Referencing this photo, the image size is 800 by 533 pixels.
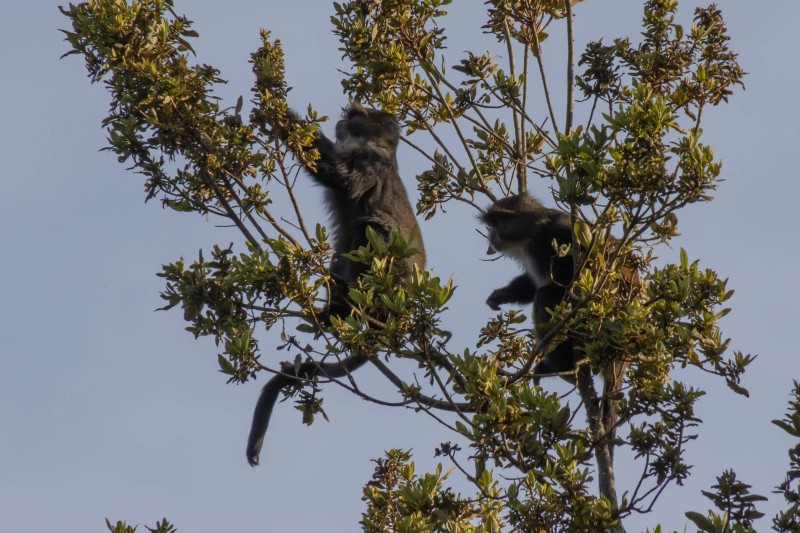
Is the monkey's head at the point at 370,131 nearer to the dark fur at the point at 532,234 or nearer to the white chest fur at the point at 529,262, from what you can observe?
the dark fur at the point at 532,234

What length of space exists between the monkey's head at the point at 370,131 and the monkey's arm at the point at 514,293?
1.50 m

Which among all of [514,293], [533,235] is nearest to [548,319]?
[533,235]

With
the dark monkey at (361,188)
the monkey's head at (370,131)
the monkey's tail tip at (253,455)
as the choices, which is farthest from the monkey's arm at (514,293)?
the monkey's tail tip at (253,455)

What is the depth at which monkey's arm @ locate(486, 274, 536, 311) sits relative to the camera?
7953 mm

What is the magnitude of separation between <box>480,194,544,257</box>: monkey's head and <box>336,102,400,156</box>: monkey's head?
1.27 m

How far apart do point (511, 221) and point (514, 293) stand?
2.67ft

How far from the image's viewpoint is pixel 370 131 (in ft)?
27.6

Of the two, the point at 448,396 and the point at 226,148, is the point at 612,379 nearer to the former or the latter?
the point at 448,396

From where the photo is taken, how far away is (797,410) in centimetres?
441

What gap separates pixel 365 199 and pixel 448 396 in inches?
132

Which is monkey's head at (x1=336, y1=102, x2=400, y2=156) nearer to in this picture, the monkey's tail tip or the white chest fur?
the white chest fur

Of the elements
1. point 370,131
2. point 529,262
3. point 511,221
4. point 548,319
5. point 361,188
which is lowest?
point 548,319

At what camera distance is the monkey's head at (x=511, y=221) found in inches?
290

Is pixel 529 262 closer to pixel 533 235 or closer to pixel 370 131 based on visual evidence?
pixel 533 235
